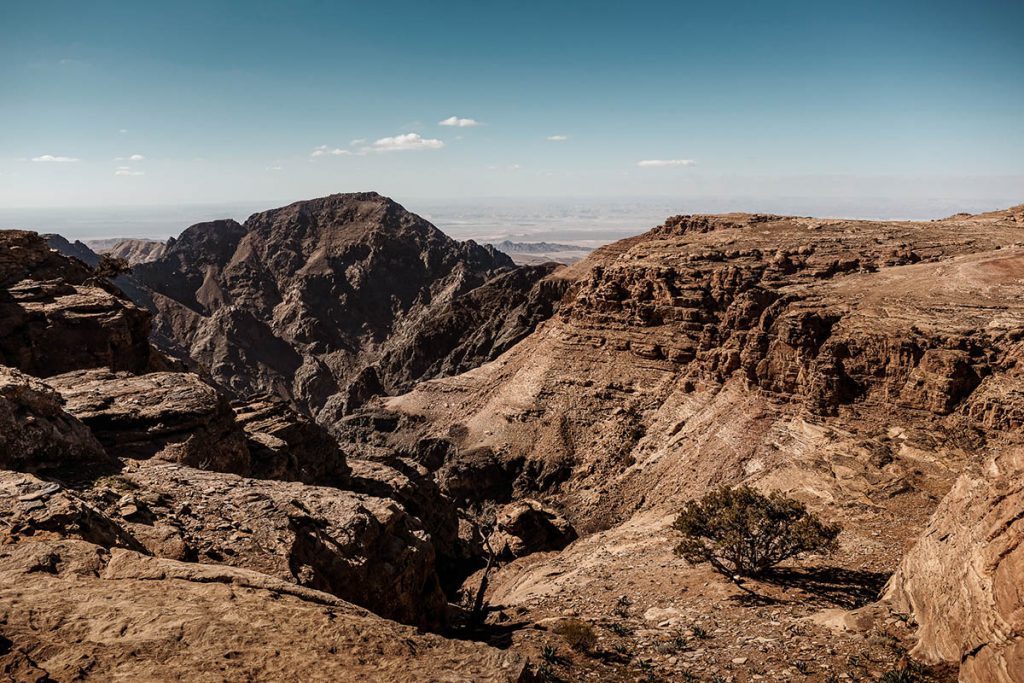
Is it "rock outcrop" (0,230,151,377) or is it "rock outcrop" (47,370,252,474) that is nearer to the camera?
"rock outcrop" (47,370,252,474)

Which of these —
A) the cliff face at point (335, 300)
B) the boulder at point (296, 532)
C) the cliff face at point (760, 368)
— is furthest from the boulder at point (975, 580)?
the cliff face at point (335, 300)

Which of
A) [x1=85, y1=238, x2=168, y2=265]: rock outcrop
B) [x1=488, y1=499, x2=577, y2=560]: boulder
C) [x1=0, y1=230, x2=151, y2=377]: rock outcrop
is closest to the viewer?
[x1=0, y1=230, x2=151, y2=377]: rock outcrop

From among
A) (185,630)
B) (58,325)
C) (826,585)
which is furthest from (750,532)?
(58,325)

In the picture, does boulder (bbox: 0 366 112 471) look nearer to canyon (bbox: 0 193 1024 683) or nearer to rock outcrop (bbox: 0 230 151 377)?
canyon (bbox: 0 193 1024 683)

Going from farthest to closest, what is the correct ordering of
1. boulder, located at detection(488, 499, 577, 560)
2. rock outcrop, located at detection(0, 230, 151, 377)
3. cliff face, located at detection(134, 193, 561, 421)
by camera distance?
1. cliff face, located at detection(134, 193, 561, 421)
2. boulder, located at detection(488, 499, 577, 560)
3. rock outcrop, located at detection(0, 230, 151, 377)

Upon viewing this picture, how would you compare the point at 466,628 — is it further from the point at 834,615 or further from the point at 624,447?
the point at 624,447

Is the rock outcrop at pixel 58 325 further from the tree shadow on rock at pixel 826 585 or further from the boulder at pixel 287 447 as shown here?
the tree shadow on rock at pixel 826 585

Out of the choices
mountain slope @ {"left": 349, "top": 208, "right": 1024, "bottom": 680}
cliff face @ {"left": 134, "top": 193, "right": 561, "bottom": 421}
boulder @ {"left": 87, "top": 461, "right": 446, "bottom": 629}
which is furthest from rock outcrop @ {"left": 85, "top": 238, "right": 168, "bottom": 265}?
boulder @ {"left": 87, "top": 461, "right": 446, "bottom": 629}

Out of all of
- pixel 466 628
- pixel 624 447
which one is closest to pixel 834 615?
pixel 466 628
